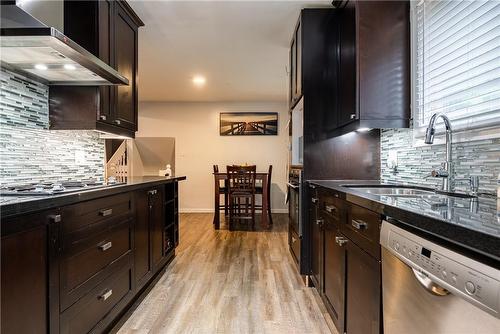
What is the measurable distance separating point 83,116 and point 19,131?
1.39 feet

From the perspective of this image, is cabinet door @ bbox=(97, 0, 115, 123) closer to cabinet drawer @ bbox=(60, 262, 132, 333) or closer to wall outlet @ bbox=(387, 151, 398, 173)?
cabinet drawer @ bbox=(60, 262, 132, 333)

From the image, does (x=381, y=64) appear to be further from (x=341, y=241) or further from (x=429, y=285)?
(x=429, y=285)

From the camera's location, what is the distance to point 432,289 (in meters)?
0.73

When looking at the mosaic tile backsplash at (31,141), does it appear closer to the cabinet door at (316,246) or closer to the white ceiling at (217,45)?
the white ceiling at (217,45)

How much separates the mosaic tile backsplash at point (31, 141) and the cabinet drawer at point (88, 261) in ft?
1.98

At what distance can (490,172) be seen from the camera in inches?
50.5

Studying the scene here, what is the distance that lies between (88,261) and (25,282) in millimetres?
427

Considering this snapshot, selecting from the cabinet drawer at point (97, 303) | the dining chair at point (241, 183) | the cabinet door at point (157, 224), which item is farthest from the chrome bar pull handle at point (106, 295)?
the dining chair at point (241, 183)

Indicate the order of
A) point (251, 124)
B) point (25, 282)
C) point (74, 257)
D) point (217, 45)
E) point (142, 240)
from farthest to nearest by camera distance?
point (251, 124)
point (217, 45)
point (142, 240)
point (74, 257)
point (25, 282)

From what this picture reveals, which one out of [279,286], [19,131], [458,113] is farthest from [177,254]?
[458,113]

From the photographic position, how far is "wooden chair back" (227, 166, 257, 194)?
4656 millimetres

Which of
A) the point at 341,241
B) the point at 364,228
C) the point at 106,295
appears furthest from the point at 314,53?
A: the point at 106,295

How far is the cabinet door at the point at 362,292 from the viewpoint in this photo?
110 cm

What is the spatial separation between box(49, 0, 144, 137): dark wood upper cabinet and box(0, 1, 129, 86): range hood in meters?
0.10
